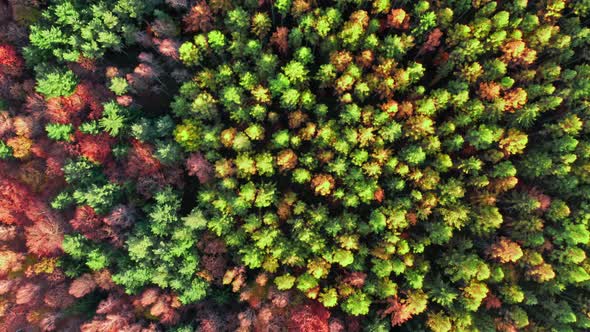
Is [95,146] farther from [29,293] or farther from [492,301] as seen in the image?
[492,301]

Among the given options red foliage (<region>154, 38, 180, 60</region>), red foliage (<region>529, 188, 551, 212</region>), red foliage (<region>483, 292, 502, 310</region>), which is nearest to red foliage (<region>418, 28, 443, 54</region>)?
red foliage (<region>529, 188, 551, 212</region>)

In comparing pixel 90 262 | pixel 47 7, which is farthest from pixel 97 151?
pixel 47 7

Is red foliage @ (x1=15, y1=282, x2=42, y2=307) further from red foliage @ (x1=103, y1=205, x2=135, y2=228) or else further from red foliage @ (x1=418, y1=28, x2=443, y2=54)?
red foliage @ (x1=418, y1=28, x2=443, y2=54)

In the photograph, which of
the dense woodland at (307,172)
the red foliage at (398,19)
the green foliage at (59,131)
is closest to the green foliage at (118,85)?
the dense woodland at (307,172)

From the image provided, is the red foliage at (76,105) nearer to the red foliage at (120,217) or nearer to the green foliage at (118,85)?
the green foliage at (118,85)

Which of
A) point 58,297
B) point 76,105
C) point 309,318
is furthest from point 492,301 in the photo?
point 76,105

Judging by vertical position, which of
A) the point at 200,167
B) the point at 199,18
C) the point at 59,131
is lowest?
the point at 200,167
